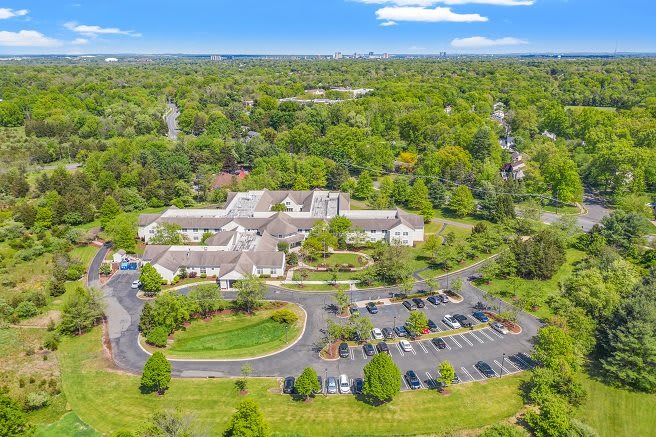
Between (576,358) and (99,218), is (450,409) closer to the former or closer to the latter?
(576,358)

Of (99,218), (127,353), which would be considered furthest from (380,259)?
(99,218)

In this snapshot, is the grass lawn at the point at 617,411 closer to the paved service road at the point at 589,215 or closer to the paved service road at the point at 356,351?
the paved service road at the point at 356,351

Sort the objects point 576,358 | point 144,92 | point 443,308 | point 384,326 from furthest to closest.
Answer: point 144,92, point 443,308, point 384,326, point 576,358

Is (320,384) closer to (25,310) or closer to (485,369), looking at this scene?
(485,369)

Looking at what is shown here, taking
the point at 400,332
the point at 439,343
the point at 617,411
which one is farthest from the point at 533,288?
the point at 617,411

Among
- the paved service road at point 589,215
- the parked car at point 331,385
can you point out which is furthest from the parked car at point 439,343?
the paved service road at point 589,215

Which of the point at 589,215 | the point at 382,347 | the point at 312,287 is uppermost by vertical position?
the point at 589,215
